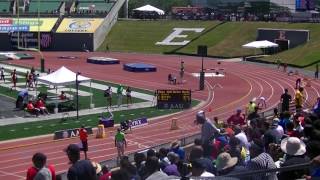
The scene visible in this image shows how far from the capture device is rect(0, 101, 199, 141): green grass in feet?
85.5

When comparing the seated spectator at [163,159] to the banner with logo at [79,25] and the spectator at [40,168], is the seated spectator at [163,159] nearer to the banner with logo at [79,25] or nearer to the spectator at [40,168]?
the spectator at [40,168]

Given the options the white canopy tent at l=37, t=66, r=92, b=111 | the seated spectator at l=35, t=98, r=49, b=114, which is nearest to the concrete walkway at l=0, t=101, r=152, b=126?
the seated spectator at l=35, t=98, r=49, b=114

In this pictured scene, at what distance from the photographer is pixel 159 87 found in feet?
137

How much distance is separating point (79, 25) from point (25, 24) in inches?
258

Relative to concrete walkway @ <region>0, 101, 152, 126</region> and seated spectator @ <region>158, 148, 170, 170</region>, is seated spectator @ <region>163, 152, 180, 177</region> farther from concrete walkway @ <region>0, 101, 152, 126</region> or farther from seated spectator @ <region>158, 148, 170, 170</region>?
concrete walkway @ <region>0, 101, 152, 126</region>

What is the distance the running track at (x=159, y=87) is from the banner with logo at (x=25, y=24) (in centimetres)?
571

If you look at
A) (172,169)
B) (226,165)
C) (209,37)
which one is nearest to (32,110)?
(172,169)

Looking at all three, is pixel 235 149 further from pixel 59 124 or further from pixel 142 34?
pixel 142 34

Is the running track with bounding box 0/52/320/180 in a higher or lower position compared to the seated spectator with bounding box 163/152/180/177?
lower

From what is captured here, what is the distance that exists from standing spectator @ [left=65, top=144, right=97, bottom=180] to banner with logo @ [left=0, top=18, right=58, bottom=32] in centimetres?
6754

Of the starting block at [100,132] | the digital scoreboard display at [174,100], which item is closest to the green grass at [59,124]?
the digital scoreboard display at [174,100]

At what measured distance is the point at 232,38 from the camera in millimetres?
69062

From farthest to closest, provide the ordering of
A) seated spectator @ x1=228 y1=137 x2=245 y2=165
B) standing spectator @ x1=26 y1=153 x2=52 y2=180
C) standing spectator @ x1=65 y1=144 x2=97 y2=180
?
seated spectator @ x1=228 y1=137 x2=245 y2=165 < standing spectator @ x1=65 y1=144 x2=97 y2=180 < standing spectator @ x1=26 y1=153 x2=52 y2=180

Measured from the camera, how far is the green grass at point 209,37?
2353 inches
